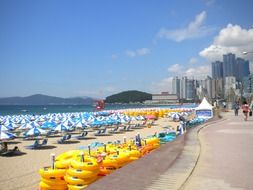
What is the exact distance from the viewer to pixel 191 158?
25.5ft

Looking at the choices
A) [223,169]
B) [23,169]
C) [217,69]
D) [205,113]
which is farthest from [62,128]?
[217,69]

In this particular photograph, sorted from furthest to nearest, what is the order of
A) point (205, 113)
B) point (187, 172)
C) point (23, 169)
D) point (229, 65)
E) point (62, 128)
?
point (229, 65) → point (205, 113) → point (62, 128) → point (23, 169) → point (187, 172)

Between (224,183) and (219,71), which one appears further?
(219,71)

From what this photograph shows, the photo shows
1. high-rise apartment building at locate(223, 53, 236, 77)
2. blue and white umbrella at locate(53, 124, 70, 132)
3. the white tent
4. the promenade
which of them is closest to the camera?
the promenade

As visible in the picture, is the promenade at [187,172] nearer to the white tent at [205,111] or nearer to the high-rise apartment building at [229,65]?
the white tent at [205,111]

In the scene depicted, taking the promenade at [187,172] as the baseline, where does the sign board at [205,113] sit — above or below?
above

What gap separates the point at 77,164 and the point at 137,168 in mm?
1666

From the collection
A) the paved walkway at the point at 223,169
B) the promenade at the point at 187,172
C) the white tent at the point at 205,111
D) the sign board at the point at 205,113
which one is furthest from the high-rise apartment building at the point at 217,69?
the promenade at the point at 187,172

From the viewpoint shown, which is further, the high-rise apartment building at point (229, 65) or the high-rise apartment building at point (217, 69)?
the high-rise apartment building at point (217, 69)

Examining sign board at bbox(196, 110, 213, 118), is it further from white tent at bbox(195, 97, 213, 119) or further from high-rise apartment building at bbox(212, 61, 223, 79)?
high-rise apartment building at bbox(212, 61, 223, 79)

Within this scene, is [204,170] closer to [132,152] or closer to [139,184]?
[139,184]

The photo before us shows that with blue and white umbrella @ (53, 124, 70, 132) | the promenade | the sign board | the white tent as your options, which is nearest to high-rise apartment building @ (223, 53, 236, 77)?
the white tent

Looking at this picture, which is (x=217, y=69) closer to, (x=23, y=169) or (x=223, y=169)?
(x=23, y=169)

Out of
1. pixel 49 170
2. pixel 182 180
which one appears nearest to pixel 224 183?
pixel 182 180
